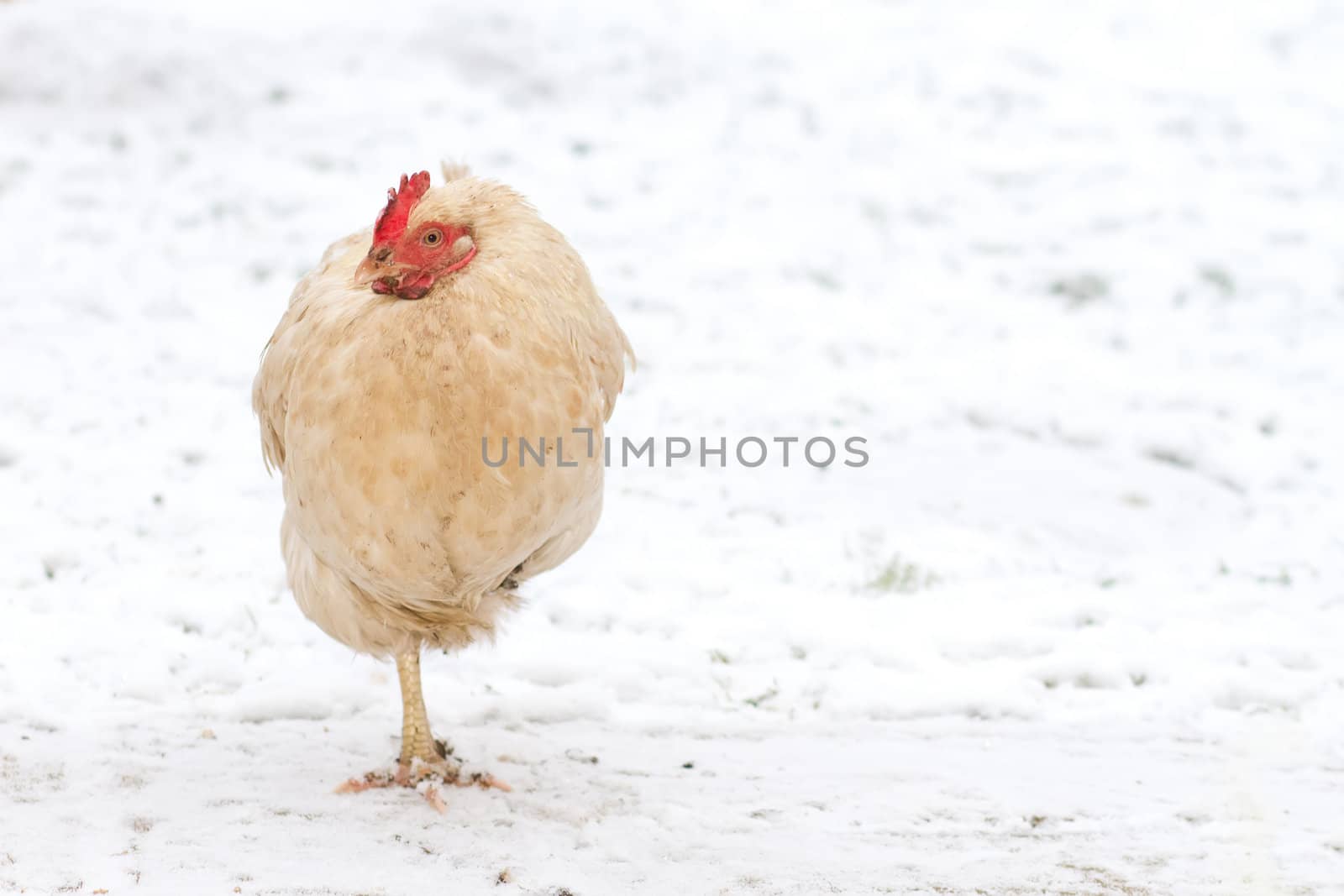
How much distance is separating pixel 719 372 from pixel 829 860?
12.6 ft

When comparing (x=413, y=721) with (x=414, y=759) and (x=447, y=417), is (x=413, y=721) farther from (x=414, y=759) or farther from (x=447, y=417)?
(x=447, y=417)

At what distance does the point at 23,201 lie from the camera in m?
7.96

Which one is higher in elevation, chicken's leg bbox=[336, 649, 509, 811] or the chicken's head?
the chicken's head

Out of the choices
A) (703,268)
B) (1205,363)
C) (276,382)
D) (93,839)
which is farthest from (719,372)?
(93,839)

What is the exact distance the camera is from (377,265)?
2.83 metres

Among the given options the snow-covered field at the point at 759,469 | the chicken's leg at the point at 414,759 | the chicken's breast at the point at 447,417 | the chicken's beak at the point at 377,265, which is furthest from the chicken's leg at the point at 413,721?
the chicken's beak at the point at 377,265

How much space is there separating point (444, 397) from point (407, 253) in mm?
337

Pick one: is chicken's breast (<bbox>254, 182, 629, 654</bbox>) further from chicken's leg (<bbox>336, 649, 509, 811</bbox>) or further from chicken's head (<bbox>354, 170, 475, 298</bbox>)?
chicken's leg (<bbox>336, 649, 509, 811</bbox>)

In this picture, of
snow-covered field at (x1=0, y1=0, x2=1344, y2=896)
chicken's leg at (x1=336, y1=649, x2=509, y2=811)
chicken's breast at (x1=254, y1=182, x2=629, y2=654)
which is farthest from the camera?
chicken's leg at (x1=336, y1=649, x2=509, y2=811)

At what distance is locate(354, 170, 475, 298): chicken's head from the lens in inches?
111

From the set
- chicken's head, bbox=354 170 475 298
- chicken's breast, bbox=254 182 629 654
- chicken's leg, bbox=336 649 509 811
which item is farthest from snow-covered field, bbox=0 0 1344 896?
chicken's head, bbox=354 170 475 298

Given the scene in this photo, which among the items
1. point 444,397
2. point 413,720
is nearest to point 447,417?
point 444,397

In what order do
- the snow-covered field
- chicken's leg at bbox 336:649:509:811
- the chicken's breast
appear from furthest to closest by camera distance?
chicken's leg at bbox 336:649:509:811 < the snow-covered field < the chicken's breast

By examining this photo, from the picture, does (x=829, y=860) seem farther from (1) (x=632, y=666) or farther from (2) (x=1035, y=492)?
(2) (x=1035, y=492)
